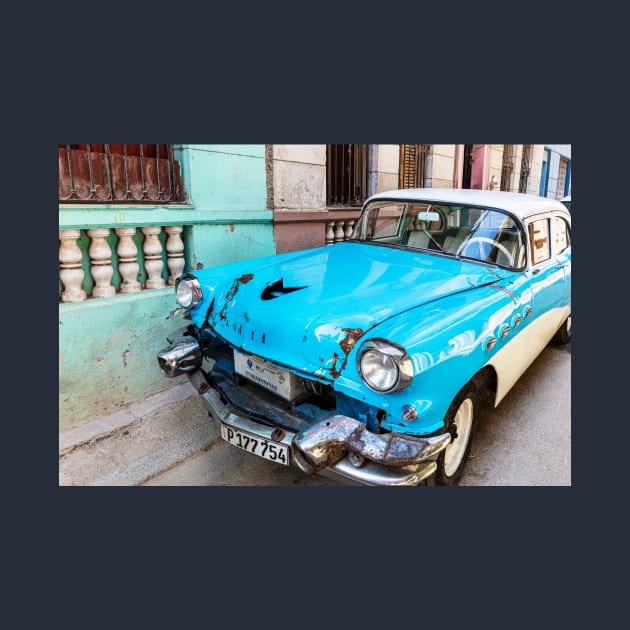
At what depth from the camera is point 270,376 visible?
2760 millimetres

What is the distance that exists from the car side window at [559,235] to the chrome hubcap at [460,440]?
6.41ft

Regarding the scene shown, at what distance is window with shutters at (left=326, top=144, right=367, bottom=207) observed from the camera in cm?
605

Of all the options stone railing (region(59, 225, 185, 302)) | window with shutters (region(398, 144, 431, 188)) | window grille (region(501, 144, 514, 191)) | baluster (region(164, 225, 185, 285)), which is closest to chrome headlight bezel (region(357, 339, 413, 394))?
stone railing (region(59, 225, 185, 302))

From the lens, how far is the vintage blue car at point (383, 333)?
7.39 ft

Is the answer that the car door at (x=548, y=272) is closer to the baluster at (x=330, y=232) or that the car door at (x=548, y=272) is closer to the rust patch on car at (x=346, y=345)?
the rust patch on car at (x=346, y=345)

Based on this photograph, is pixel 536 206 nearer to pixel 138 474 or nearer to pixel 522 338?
pixel 522 338

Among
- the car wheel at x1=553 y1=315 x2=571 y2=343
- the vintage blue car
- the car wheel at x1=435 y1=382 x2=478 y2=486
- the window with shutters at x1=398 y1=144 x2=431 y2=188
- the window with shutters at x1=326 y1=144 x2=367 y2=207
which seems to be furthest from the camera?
the window with shutters at x1=398 y1=144 x2=431 y2=188

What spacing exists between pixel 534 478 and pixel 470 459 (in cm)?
40

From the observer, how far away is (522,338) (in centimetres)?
328

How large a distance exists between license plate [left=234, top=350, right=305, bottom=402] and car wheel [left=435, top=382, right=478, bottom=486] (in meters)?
0.86

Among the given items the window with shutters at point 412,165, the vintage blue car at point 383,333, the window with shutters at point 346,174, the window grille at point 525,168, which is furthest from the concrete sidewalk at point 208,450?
the window grille at point 525,168

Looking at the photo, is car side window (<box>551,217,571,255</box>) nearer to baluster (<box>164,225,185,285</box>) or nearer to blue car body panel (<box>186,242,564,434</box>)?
blue car body panel (<box>186,242,564,434</box>)

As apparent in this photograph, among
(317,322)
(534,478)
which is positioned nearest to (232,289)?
(317,322)

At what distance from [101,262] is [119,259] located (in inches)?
7.6
